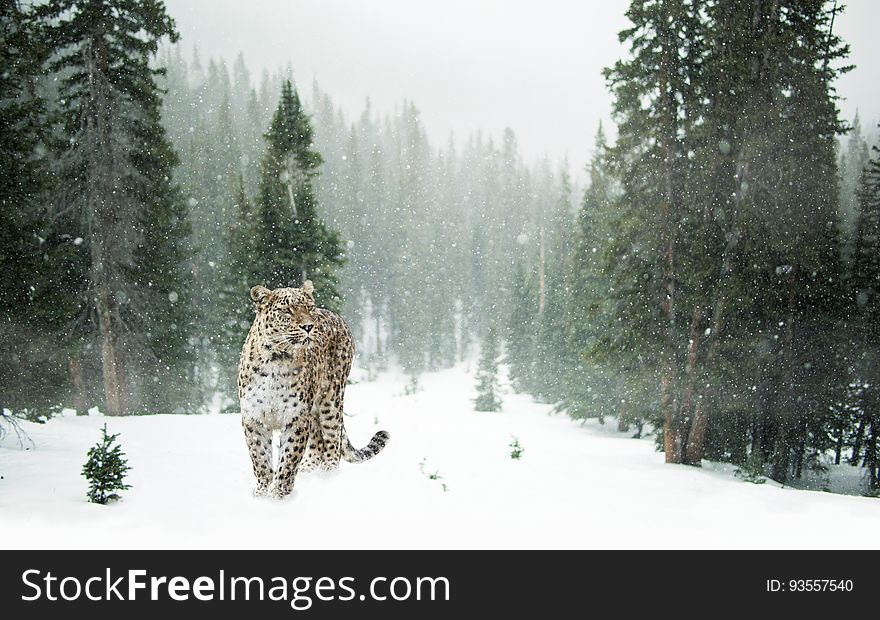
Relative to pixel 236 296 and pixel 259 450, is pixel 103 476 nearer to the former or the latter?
pixel 259 450

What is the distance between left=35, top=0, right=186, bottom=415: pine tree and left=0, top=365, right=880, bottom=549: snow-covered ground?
5.01 meters

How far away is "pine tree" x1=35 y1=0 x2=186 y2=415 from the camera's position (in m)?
14.4

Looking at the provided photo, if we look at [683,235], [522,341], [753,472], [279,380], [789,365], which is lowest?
[522,341]

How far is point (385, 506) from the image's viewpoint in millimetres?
5363

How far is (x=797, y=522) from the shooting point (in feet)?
23.0

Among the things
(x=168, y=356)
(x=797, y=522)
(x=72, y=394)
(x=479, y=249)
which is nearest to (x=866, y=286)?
(x=797, y=522)

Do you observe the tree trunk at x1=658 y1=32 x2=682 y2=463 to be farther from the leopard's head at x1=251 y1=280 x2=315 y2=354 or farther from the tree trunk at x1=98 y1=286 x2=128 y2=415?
the tree trunk at x1=98 y1=286 x2=128 y2=415

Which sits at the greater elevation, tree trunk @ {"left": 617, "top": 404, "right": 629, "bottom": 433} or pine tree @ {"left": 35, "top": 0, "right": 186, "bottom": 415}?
pine tree @ {"left": 35, "top": 0, "right": 186, "bottom": 415}

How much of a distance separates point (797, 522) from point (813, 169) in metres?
11.8

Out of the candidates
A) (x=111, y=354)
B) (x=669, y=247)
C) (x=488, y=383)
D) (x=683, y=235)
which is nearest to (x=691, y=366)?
(x=669, y=247)

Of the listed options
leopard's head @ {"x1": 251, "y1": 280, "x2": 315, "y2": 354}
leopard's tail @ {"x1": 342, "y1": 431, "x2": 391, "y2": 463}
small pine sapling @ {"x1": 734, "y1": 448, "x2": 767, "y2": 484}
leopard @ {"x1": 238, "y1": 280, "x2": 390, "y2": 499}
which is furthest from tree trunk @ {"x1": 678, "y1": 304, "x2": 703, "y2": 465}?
leopard's head @ {"x1": 251, "y1": 280, "x2": 315, "y2": 354}

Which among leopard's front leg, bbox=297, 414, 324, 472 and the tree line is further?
the tree line

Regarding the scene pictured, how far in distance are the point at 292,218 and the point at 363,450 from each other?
13920mm

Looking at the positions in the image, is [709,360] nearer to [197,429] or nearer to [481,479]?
[481,479]
